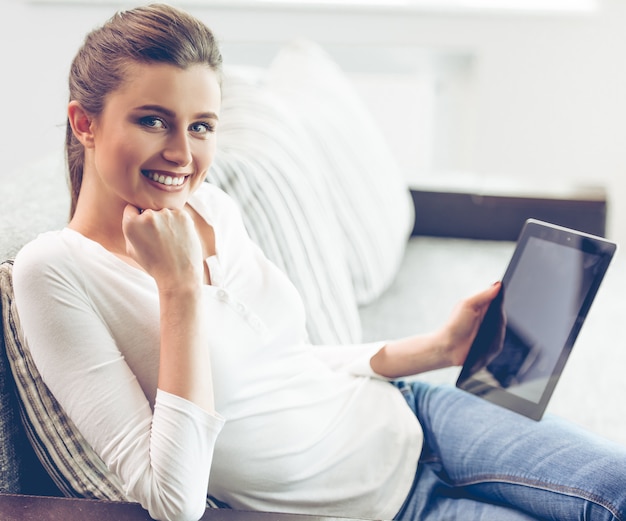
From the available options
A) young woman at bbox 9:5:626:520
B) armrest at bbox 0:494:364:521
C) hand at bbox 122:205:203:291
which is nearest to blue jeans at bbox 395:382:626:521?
young woman at bbox 9:5:626:520

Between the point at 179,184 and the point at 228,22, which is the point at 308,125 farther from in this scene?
the point at 228,22

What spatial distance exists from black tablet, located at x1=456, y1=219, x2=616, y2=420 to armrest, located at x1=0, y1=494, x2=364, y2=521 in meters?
0.36

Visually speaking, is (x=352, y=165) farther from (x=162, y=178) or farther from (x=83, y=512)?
(x=83, y=512)

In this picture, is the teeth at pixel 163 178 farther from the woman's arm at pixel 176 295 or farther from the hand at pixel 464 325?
the hand at pixel 464 325

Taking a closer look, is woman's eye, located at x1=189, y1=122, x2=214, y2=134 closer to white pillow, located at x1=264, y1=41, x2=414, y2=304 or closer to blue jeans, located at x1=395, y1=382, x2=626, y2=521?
blue jeans, located at x1=395, y1=382, x2=626, y2=521

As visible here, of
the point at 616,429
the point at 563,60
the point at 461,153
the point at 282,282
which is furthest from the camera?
the point at 461,153

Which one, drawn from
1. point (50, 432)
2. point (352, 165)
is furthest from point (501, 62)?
point (50, 432)

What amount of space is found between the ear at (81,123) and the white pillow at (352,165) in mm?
850

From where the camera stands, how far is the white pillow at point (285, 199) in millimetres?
1250

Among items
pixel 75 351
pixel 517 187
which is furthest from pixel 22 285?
pixel 517 187

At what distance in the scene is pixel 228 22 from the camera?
2705 millimetres

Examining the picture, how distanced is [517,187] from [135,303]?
5.14 feet

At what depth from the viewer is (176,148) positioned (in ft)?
2.63

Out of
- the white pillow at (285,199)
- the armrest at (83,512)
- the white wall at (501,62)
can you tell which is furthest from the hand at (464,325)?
the white wall at (501,62)
